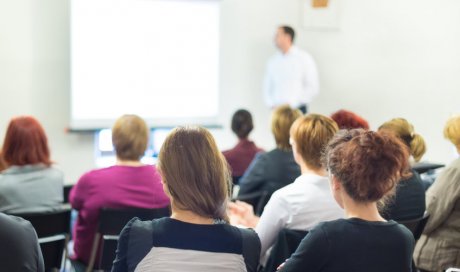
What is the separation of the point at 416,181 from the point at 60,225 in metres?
1.70

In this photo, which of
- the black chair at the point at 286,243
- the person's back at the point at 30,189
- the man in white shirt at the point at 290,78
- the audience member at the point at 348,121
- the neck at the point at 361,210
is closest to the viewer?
the neck at the point at 361,210

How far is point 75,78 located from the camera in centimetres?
592

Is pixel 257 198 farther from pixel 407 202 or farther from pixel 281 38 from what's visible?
pixel 281 38

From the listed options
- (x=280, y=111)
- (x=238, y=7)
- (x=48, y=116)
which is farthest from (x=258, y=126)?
(x=280, y=111)

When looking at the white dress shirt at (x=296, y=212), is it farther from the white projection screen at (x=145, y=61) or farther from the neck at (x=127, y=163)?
the white projection screen at (x=145, y=61)

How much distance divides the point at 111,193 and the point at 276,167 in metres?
0.95

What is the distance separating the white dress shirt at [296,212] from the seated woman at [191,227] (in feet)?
2.17

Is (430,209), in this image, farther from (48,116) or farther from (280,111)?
(48,116)

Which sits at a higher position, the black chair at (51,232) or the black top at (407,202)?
the black top at (407,202)

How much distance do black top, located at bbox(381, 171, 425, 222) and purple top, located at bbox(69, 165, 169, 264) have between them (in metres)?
1.15

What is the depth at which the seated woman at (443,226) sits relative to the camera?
334 centimetres

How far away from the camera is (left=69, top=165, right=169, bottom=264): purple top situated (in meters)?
3.39

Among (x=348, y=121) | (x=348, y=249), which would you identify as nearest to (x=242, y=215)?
(x=348, y=121)

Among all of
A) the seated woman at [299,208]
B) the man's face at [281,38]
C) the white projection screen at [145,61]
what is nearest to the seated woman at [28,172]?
the seated woman at [299,208]
